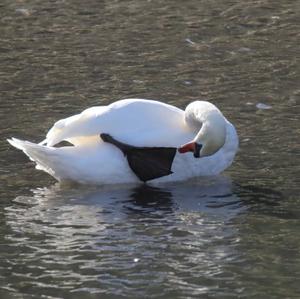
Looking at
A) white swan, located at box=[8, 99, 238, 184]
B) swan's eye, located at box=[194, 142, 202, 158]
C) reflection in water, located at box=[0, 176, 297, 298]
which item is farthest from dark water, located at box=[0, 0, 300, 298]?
swan's eye, located at box=[194, 142, 202, 158]

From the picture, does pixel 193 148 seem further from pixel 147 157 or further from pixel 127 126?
pixel 127 126

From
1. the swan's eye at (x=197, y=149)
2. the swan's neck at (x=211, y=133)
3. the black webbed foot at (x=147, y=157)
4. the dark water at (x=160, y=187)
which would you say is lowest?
the dark water at (x=160, y=187)

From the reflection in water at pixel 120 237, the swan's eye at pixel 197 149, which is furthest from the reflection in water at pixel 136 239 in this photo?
the swan's eye at pixel 197 149

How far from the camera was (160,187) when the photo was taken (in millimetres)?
8414

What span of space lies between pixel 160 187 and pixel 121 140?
1.44 feet

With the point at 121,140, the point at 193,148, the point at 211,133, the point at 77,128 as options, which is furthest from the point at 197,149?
the point at 77,128

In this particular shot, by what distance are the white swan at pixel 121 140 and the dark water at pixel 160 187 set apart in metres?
0.11

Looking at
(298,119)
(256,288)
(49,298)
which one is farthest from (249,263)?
(298,119)

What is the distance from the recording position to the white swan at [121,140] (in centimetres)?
823

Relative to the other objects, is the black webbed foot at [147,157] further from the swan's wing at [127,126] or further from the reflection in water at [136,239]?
the reflection in water at [136,239]

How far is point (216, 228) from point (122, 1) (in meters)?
6.48

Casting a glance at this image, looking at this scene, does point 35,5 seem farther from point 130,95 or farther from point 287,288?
point 287,288

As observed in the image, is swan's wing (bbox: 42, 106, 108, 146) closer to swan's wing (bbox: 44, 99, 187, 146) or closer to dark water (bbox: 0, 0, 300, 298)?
swan's wing (bbox: 44, 99, 187, 146)

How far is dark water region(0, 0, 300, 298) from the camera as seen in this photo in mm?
6711
